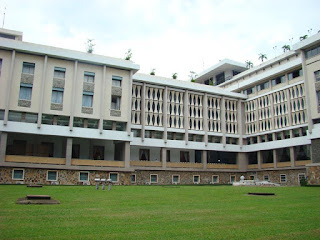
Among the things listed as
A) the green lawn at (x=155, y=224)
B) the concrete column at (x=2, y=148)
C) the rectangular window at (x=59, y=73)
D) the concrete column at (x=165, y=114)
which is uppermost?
the rectangular window at (x=59, y=73)

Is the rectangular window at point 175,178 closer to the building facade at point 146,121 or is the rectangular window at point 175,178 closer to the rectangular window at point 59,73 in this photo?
the building facade at point 146,121

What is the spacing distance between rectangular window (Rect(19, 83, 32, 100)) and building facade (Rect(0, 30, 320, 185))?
0.10 metres

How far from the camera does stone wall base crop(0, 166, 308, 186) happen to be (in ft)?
107

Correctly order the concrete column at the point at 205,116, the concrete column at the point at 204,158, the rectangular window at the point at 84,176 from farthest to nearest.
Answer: the concrete column at the point at 205,116, the concrete column at the point at 204,158, the rectangular window at the point at 84,176

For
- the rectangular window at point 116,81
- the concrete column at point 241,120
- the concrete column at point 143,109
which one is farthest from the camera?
the concrete column at point 241,120

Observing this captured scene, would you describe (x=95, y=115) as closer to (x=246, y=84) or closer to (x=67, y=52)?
(x=67, y=52)

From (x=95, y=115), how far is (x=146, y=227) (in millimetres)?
30332

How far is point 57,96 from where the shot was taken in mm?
35531

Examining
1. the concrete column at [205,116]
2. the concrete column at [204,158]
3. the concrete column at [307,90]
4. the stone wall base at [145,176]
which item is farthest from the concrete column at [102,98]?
the concrete column at [307,90]

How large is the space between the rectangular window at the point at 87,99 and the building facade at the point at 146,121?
0.40 ft

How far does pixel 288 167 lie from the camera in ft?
139

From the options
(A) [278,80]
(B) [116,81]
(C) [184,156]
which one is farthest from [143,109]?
(A) [278,80]

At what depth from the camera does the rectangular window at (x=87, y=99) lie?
1446 inches

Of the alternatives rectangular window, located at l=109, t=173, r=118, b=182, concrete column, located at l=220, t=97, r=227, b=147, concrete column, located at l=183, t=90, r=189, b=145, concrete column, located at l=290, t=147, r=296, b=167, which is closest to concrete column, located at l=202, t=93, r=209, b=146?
concrete column, located at l=220, t=97, r=227, b=147
